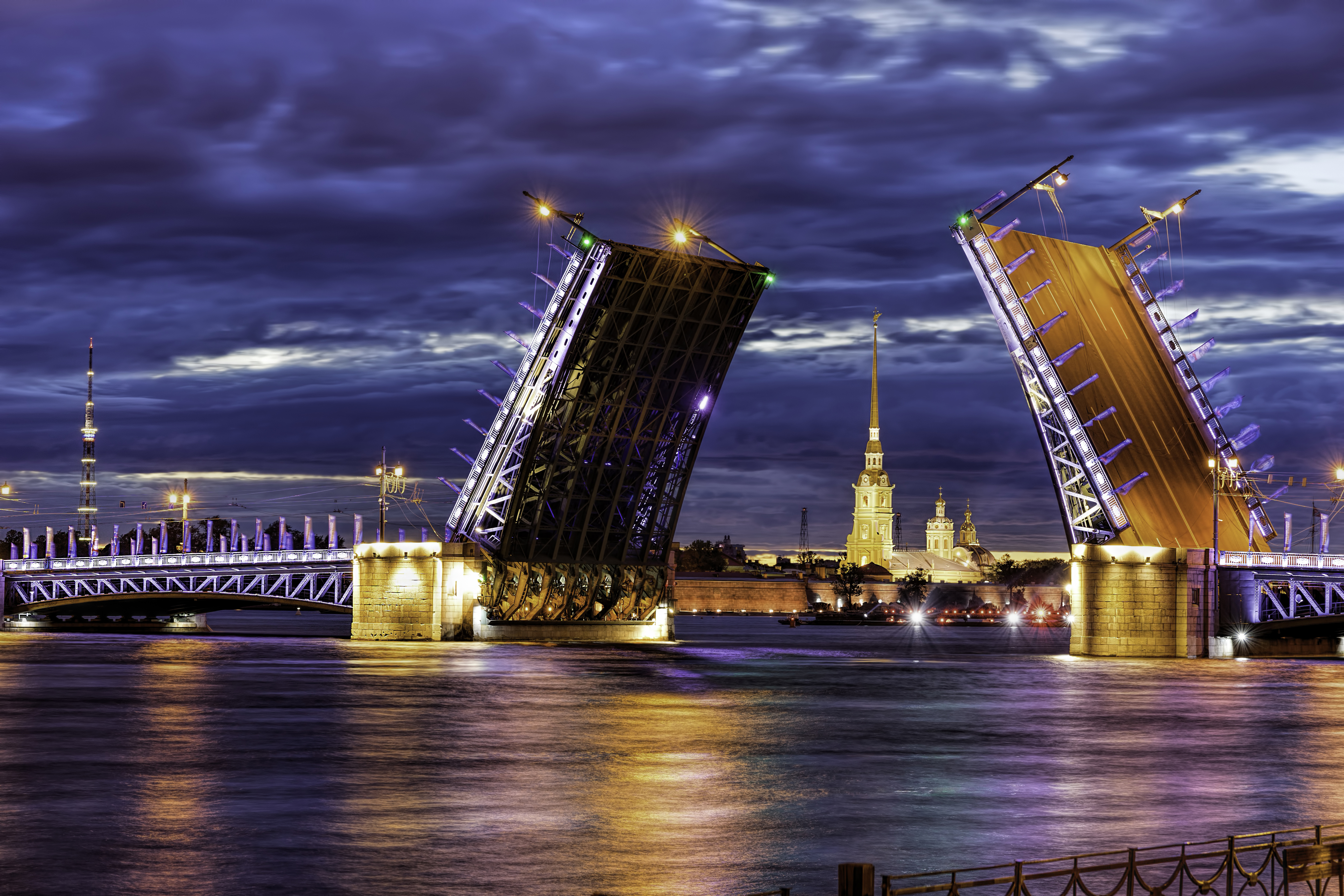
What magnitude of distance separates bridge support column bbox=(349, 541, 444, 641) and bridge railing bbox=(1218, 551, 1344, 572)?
35.4 m

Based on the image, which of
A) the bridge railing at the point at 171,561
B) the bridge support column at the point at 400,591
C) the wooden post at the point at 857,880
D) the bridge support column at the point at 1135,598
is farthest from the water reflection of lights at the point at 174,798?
the bridge railing at the point at 171,561

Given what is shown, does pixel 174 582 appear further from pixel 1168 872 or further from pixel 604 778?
pixel 1168 872

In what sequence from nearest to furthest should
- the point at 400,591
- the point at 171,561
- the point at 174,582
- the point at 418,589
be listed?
the point at 418,589, the point at 400,591, the point at 171,561, the point at 174,582

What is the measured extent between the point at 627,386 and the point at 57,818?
49692 mm

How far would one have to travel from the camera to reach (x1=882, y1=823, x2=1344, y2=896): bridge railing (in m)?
11.2

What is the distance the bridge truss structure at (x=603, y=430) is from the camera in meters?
63.5

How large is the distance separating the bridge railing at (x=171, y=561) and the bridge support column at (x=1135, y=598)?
35.2 meters

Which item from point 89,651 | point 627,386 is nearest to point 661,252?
point 627,386

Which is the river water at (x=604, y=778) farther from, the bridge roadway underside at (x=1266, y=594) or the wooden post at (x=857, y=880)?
the bridge roadway underside at (x=1266, y=594)

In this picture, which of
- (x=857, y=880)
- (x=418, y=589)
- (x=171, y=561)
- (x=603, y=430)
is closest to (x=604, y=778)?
(x=857, y=880)

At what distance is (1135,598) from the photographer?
70.6 meters

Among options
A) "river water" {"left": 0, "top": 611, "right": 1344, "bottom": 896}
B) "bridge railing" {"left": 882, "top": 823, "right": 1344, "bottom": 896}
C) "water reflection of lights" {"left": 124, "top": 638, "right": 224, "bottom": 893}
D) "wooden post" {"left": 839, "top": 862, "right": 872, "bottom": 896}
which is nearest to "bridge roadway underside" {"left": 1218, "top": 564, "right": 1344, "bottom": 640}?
"river water" {"left": 0, "top": 611, "right": 1344, "bottom": 896}

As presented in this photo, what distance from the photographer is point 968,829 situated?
18125 millimetres

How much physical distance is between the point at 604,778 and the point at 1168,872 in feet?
30.0
